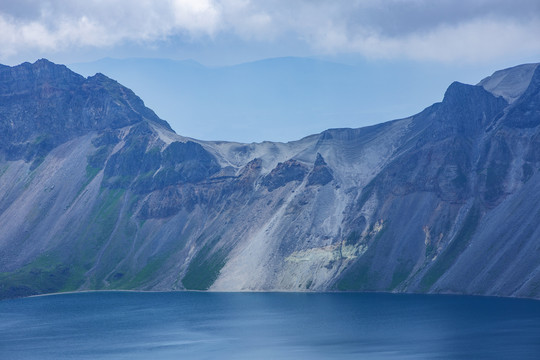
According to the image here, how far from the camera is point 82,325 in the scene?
176625 millimetres

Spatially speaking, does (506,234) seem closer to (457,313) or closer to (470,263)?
(470,263)

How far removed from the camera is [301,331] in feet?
488

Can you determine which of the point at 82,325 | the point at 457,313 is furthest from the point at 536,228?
the point at 82,325

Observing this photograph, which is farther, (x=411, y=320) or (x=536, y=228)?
(x=536, y=228)

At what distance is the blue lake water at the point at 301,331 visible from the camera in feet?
403

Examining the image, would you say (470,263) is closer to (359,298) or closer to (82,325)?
(359,298)

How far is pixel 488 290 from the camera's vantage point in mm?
178375

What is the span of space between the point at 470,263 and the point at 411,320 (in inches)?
1791

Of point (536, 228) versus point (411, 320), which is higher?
point (536, 228)

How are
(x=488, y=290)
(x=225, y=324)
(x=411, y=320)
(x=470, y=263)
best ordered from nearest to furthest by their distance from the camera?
(x=411, y=320) → (x=225, y=324) → (x=488, y=290) → (x=470, y=263)

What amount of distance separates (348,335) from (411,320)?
19.5 metres

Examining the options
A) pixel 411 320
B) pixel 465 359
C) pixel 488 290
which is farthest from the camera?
pixel 488 290

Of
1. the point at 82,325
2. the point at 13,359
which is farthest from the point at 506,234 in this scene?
the point at 13,359

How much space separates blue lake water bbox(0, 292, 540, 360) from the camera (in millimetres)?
122800
